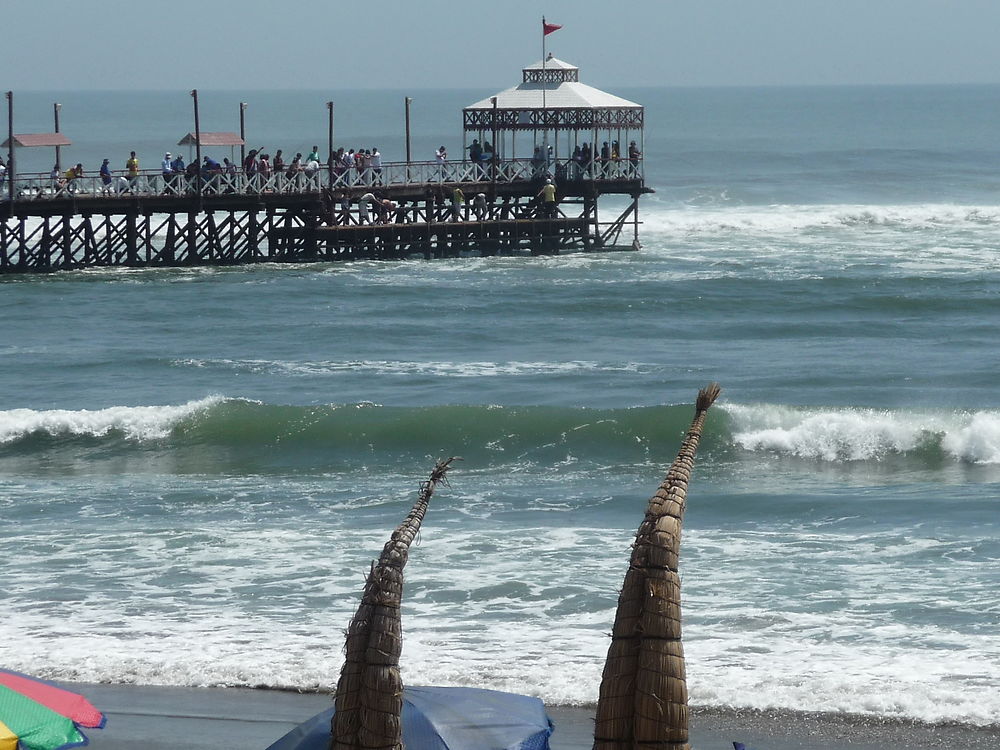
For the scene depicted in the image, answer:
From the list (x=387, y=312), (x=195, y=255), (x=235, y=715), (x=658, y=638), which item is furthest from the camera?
(x=195, y=255)

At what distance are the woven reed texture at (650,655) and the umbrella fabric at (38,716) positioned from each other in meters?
3.83

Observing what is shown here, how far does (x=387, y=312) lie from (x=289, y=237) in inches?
257

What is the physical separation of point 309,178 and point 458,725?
2816 cm

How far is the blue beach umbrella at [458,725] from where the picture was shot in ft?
23.8

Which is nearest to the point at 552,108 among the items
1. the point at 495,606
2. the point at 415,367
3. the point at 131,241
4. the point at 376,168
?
the point at 376,168

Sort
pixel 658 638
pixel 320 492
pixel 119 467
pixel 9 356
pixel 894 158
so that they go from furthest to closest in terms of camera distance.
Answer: pixel 894 158, pixel 9 356, pixel 119 467, pixel 320 492, pixel 658 638

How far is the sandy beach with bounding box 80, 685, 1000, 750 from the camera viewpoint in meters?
9.42

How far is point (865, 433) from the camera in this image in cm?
1995

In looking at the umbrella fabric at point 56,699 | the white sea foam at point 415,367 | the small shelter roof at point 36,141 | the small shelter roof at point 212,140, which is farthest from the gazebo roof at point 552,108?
the umbrella fabric at point 56,699

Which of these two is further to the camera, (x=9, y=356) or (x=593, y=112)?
(x=593, y=112)

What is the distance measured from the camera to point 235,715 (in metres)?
9.98

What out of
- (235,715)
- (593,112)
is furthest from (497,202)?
(235,715)

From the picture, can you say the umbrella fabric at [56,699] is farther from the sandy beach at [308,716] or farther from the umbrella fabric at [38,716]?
the sandy beach at [308,716]

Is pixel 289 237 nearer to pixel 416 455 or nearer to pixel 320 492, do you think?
pixel 416 455
